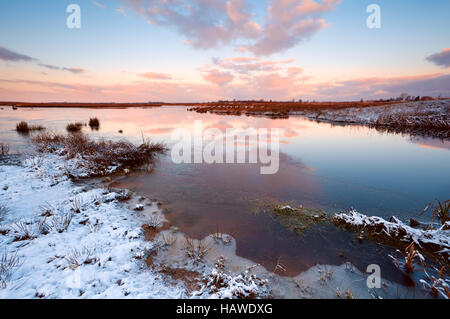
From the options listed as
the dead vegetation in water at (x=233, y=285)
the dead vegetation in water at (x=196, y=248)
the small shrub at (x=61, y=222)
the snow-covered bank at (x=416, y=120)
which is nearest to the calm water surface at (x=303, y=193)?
the dead vegetation in water at (x=196, y=248)

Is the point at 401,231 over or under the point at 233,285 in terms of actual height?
over

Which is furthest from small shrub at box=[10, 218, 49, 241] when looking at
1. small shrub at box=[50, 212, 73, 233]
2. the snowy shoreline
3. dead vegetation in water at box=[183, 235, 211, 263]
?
dead vegetation in water at box=[183, 235, 211, 263]

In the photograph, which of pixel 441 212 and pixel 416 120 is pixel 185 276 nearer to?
pixel 441 212

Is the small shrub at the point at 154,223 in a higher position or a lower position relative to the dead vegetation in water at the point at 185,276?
higher

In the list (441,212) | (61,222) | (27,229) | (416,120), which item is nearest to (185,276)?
(61,222)

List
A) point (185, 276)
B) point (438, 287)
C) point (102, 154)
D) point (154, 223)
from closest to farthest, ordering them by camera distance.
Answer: point (438, 287), point (185, 276), point (154, 223), point (102, 154)

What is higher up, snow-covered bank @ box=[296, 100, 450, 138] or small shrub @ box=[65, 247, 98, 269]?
snow-covered bank @ box=[296, 100, 450, 138]

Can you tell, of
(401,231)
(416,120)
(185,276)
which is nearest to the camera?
(185,276)

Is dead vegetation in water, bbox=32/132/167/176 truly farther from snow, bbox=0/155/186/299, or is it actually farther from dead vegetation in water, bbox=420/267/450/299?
dead vegetation in water, bbox=420/267/450/299

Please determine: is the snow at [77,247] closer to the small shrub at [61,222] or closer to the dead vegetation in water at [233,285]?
the small shrub at [61,222]

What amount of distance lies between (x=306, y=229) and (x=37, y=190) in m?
10.4

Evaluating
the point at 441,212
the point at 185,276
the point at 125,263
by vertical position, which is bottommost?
the point at 185,276

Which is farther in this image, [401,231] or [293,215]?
[293,215]
